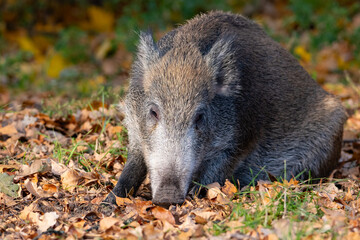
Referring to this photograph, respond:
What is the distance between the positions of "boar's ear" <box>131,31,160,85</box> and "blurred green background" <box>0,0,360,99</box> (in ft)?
10.0

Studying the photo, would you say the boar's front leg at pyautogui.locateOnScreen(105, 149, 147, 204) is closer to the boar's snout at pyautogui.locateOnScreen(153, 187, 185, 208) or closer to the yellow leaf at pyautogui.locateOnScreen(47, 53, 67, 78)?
the boar's snout at pyautogui.locateOnScreen(153, 187, 185, 208)

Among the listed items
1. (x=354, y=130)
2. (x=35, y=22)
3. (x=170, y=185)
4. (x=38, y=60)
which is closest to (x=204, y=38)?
(x=170, y=185)

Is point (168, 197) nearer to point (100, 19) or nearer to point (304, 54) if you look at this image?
point (304, 54)

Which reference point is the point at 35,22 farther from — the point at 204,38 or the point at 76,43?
the point at 204,38

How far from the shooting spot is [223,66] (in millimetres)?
4512

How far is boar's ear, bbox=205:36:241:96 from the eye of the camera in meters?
4.41

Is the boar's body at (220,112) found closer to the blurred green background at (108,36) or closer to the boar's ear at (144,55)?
the boar's ear at (144,55)

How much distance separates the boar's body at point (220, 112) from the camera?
13.1ft

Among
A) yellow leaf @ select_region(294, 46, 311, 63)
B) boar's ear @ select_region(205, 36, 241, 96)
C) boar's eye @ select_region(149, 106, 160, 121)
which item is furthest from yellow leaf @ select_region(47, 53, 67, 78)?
boar's eye @ select_region(149, 106, 160, 121)

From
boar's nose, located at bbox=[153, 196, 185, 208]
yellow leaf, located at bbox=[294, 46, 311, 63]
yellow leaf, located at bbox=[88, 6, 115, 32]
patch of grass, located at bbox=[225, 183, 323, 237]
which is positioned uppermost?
yellow leaf, located at bbox=[88, 6, 115, 32]

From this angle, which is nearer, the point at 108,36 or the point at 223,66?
the point at 223,66

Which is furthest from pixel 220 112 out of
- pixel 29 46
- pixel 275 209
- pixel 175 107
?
pixel 29 46

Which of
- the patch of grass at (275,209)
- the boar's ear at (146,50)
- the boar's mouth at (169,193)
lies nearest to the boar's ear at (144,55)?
the boar's ear at (146,50)

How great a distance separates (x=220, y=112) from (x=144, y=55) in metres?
0.86
